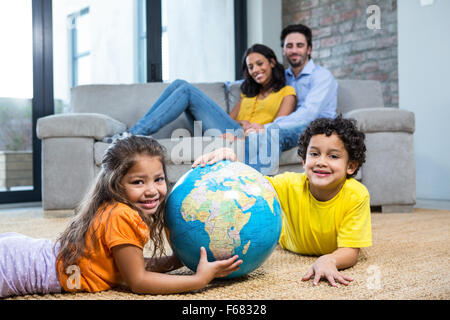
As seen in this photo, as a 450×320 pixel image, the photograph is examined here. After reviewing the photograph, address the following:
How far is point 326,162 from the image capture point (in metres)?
1.70

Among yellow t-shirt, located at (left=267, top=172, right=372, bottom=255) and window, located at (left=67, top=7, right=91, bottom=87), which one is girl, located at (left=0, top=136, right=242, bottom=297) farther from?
window, located at (left=67, top=7, right=91, bottom=87)

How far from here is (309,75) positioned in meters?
3.60

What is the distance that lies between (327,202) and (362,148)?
0.27 meters

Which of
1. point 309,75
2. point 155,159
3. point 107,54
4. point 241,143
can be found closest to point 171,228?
point 155,159

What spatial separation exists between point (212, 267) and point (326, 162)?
0.67 metres

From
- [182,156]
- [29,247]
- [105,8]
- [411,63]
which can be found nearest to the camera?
[29,247]

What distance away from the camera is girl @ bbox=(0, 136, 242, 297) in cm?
128

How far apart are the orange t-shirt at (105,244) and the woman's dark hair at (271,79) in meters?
2.40

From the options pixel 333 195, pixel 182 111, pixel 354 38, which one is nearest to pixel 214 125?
pixel 182 111

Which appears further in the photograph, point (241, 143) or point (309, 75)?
point (309, 75)

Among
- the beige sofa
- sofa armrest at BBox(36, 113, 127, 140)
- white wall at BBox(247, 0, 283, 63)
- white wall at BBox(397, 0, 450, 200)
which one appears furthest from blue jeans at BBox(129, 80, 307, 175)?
white wall at BBox(247, 0, 283, 63)

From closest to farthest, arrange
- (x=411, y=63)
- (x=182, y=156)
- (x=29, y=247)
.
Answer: (x=29, y=247) < (x=182, y=156) < (x=411, y=63)

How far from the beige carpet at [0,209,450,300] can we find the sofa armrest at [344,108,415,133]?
1.10m
